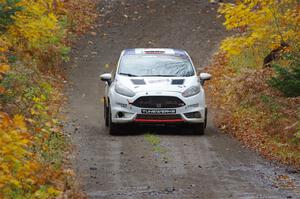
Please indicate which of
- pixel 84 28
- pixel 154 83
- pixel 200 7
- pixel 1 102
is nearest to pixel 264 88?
pixel 154 83

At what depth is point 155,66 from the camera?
680 inches

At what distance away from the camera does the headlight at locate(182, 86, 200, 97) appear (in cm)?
1616

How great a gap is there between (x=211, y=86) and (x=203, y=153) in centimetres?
1075

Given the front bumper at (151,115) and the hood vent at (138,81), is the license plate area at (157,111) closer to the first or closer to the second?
the front bumper at (151,115)

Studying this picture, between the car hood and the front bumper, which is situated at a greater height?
the car hood

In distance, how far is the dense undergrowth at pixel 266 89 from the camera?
1545 cm

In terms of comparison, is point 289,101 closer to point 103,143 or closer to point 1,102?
point 103,143

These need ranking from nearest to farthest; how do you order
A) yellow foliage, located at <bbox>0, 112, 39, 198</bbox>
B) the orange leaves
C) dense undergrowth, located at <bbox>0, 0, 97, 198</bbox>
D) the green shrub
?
yellow foliage, located at <bbox>0, 112, 39, 198</bbox>, dense undergrowth, located at <bbox>0, 0, 97, 198</bbox>, the orange leaves, the green shrub

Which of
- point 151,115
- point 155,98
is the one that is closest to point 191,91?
point 155,98

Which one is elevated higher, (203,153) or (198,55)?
(203,153)

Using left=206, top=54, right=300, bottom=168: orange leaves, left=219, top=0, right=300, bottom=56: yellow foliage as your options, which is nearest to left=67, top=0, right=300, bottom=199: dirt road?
left=206, top=54, right=300, bottom=168: orange leaves

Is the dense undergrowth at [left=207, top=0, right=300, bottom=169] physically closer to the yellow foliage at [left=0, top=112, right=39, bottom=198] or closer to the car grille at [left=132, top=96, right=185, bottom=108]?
the car grille at [left=132, top=96, right=185, bottom=108]

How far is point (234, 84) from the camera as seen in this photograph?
831 inches

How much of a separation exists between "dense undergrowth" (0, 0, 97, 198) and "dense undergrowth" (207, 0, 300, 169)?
3.96 meters
